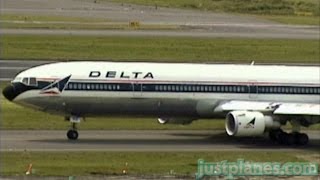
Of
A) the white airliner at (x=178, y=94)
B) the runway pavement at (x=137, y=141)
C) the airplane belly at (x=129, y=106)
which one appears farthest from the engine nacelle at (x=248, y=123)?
the airplane belly at (x=129, y=106)

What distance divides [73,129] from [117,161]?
708cm

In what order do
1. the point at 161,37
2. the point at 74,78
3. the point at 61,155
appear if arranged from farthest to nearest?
the point at 161,37, the point at 74,78, the point at 61,155

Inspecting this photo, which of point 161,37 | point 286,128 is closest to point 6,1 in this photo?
point 286,128

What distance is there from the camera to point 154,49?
75625mm

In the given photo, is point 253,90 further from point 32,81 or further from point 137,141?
point 32,81

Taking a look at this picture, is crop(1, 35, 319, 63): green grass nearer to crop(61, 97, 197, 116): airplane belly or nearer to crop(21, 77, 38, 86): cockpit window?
crop(61, 97, 197, 116): airplane belly

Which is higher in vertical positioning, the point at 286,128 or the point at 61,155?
the point at 286,128

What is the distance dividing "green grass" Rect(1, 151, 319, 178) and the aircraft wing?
301 cm

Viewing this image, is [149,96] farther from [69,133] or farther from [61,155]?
[61,155]

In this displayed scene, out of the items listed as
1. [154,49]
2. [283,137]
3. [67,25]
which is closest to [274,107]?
[283,137]

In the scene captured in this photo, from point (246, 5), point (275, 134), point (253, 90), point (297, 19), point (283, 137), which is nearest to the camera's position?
point (283, 137)

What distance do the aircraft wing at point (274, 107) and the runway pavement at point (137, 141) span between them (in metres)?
1.38

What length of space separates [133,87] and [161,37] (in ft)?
109

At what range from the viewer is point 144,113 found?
4678 centimetres
